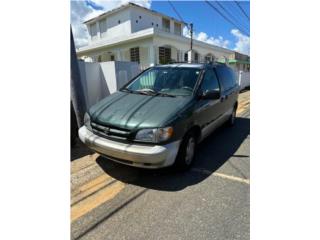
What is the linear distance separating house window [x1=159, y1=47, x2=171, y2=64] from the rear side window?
39.3 ft

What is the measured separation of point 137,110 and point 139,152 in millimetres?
663

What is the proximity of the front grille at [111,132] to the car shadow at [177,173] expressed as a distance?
65cm

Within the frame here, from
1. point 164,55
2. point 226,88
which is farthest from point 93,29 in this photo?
point 226,88

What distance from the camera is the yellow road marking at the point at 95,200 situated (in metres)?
2.49

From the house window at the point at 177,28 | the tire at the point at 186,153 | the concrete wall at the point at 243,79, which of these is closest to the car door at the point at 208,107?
the tire at the point at 186,153

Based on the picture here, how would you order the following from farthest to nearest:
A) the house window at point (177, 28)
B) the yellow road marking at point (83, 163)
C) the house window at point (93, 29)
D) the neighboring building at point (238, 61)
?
the neighboring building at point (238, 61) < the house window at point (177, 28) < the house window at point (93, 29) < the yellow road marking at point (83, 163)

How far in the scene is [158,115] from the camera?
2994 mm

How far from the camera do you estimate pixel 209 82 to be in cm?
422

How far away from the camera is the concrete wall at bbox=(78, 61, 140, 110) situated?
6.15 m

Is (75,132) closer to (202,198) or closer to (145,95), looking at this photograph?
(145,95)

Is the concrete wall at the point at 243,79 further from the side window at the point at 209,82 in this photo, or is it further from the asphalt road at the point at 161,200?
the asphalt road at the point at 161,200

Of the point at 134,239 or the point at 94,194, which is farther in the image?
the point at 94,194

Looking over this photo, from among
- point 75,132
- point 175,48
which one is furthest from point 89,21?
point 75,132

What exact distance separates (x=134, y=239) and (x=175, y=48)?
16377 mm
